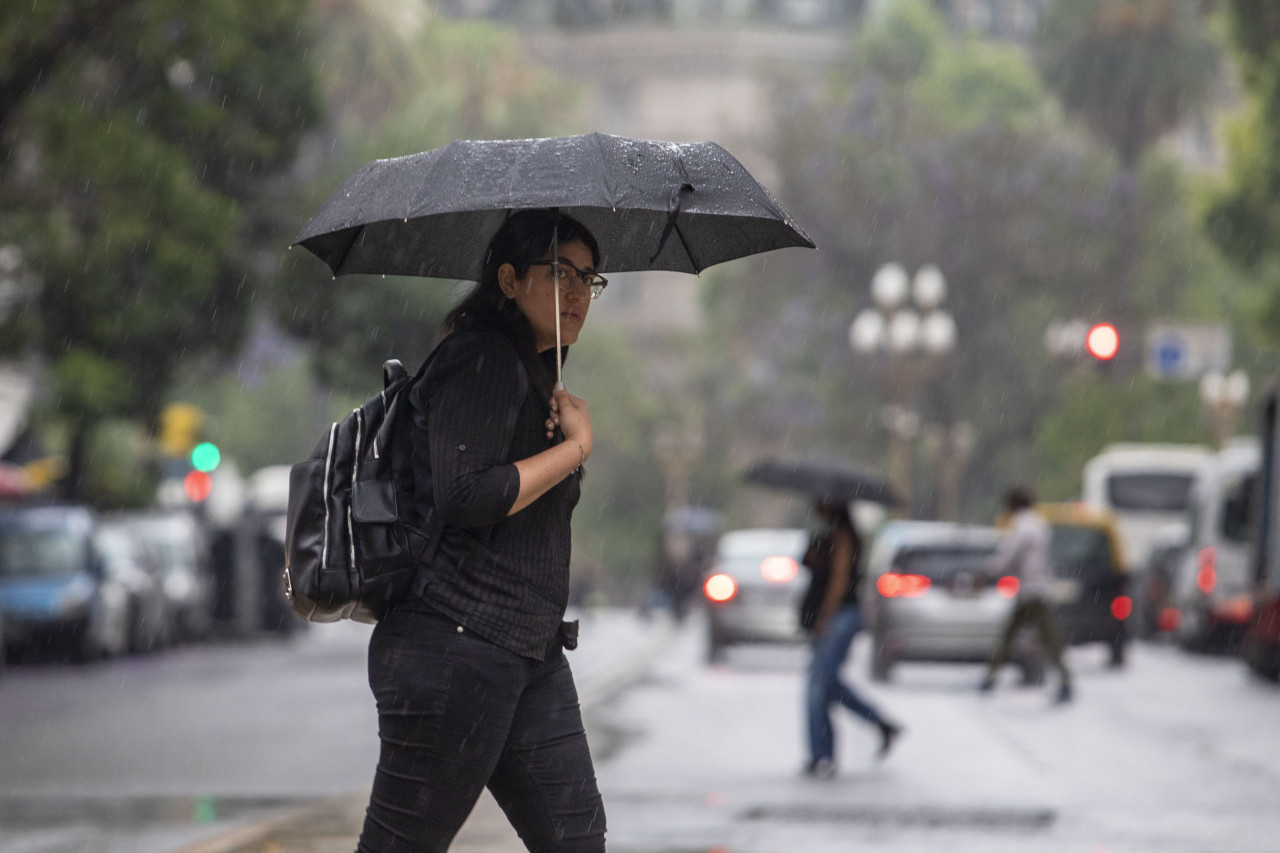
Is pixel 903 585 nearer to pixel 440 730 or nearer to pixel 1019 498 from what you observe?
pixel 1019 498

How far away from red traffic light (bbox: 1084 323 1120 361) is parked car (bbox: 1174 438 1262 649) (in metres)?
1.86

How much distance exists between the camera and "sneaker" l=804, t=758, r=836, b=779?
1284cm

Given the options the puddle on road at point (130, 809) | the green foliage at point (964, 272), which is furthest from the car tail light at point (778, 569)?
the green foliage at point (964, 272)

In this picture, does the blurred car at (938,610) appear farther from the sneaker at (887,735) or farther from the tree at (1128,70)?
the tree at (1128,70)

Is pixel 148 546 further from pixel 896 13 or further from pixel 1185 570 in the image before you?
pixel 896 13

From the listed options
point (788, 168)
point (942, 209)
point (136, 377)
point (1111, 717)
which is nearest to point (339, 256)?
point (1111, 717)

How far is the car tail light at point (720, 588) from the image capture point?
1053 inches

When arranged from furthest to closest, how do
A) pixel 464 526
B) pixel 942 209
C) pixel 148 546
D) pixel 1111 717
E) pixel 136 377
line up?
pixel 942 209, pixel 148 546, pixel 136 377, pixel 1111 717, pixel 464 526

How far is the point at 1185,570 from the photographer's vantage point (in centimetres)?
3170

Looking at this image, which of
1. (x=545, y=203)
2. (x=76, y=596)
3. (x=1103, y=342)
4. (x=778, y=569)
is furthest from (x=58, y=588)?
(x=545, y=203)

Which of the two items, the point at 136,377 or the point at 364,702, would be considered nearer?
the point at 364,702

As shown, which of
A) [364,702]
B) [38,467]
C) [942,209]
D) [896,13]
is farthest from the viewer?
[896,13]

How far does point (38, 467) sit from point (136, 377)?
14.1m

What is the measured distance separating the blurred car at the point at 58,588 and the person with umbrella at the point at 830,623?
15172 mm
